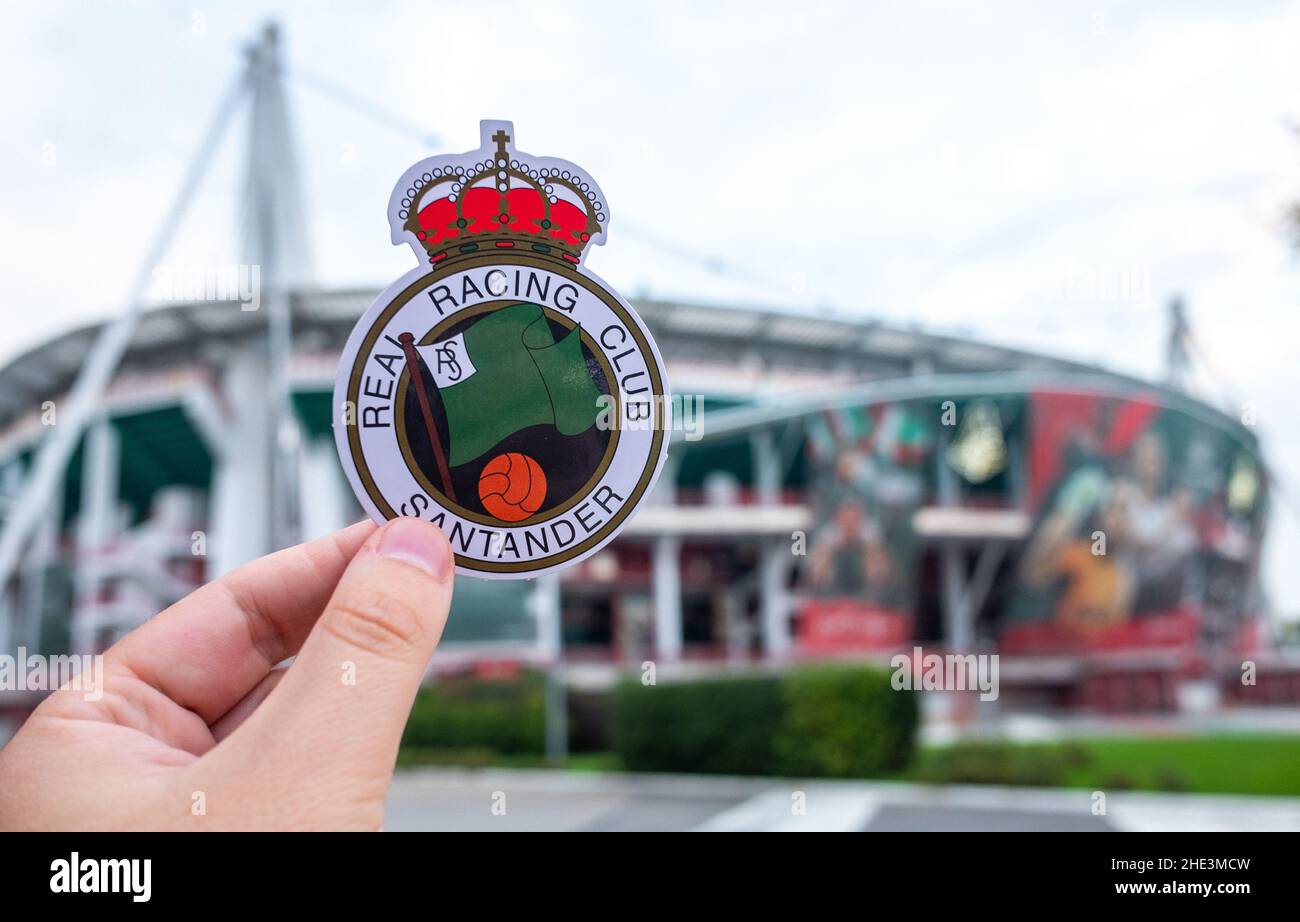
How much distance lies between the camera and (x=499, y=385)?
1770mm

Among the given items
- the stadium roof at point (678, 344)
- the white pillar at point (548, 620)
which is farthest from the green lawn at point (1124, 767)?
the stadium roof at point (678, 344)

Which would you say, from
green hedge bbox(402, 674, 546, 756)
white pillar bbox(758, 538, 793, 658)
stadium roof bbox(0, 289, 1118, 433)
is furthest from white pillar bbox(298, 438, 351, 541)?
white pillar bbox(758, 538, 793, 658)

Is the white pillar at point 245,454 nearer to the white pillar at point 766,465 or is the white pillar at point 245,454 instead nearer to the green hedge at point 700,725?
the white pillar at point 766,465

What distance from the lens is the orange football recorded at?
5.80ft

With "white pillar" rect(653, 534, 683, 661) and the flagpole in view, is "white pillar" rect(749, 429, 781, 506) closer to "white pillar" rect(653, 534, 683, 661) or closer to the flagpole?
"white pillar" rect(653, 534, 683, 661)

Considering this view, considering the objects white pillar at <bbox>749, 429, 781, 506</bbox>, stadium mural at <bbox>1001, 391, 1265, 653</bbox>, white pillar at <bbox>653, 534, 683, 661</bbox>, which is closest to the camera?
stadium mural at <bbox>1001, 391, 1265, 653</bbox>

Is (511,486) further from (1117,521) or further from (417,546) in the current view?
(1117,521)

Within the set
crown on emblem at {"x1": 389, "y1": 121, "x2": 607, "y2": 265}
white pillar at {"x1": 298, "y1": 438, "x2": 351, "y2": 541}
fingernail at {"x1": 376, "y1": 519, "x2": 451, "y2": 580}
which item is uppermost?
white pillar at {"x1": 298, "y1": 438, "x2": 351, "y2": 541}

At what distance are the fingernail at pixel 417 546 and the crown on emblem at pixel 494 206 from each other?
1.65ft

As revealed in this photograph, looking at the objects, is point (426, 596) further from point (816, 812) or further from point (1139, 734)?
point (1139, 734)

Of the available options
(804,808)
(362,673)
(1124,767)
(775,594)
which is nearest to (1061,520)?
(775,594)

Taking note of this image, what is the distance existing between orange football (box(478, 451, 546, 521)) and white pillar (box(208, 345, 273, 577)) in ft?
99.8
